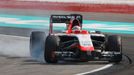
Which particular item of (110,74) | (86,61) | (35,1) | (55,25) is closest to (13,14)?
(35,1)

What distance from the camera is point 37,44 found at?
12.4 metres

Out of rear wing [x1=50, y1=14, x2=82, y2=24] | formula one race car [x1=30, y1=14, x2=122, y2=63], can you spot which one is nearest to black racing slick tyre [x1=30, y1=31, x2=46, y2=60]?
formula one race car [x1=30, y1=14, x2=122, y2=63]

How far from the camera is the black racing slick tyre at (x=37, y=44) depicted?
40.4 feet

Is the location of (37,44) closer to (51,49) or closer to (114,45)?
(51,49)

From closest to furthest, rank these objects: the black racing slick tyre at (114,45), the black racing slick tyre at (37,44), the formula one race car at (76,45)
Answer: the formula one race car at (76,45), the black racing slick tyre at (114,45), the black racing slick tyre at (37,44)

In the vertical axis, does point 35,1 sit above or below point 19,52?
above

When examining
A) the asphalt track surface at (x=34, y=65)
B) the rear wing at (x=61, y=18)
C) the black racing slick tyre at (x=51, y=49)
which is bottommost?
the asphalt track surface at (x=34, y=65)

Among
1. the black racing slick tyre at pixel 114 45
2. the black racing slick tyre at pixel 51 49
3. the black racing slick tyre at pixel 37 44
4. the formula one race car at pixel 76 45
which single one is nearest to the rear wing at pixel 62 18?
the formula one race car at pixel 76 45

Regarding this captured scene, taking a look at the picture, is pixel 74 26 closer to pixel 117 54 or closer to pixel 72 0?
pixel 117 54

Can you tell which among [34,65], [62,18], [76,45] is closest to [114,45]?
[76,45]

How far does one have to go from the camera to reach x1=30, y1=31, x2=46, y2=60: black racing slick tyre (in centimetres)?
1232

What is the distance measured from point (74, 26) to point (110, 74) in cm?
318

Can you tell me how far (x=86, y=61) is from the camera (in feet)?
37.3

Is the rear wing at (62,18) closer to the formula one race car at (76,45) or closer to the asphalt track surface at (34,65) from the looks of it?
the formula one race car at (76,45)
